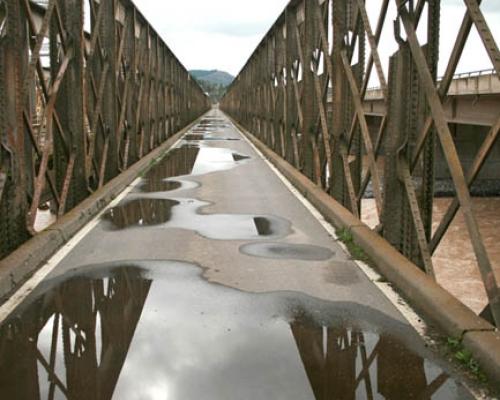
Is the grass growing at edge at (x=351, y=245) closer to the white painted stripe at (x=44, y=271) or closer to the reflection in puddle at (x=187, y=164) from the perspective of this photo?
the white painted stripe at (x=44, y=271)

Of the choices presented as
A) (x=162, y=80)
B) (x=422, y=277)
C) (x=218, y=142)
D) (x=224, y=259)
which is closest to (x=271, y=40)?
(x=162, y=80)

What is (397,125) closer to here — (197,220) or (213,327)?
(213,327)

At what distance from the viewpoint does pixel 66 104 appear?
31.5 ft

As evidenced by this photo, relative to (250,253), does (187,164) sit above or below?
below

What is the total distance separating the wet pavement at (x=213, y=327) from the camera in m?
4.16

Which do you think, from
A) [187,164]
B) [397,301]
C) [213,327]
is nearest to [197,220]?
[397,301]

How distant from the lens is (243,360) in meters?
4.53

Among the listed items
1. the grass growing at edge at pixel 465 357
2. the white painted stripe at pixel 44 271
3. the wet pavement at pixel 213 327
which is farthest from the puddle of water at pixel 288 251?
the grass growing at edge at pixel 465 357

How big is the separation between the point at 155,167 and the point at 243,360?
43.6 feet

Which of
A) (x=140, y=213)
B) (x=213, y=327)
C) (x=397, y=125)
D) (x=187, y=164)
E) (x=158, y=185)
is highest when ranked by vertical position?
(x=397, y=125)

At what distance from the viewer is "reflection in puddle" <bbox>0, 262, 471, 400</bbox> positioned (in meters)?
4.10

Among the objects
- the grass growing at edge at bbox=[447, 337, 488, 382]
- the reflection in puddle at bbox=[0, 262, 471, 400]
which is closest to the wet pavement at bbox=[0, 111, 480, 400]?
the reflection in puddle at bbox=[0, 262, 471, 400]

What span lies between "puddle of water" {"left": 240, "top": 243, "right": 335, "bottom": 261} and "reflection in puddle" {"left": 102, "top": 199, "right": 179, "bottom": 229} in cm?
211

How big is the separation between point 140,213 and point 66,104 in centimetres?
197
